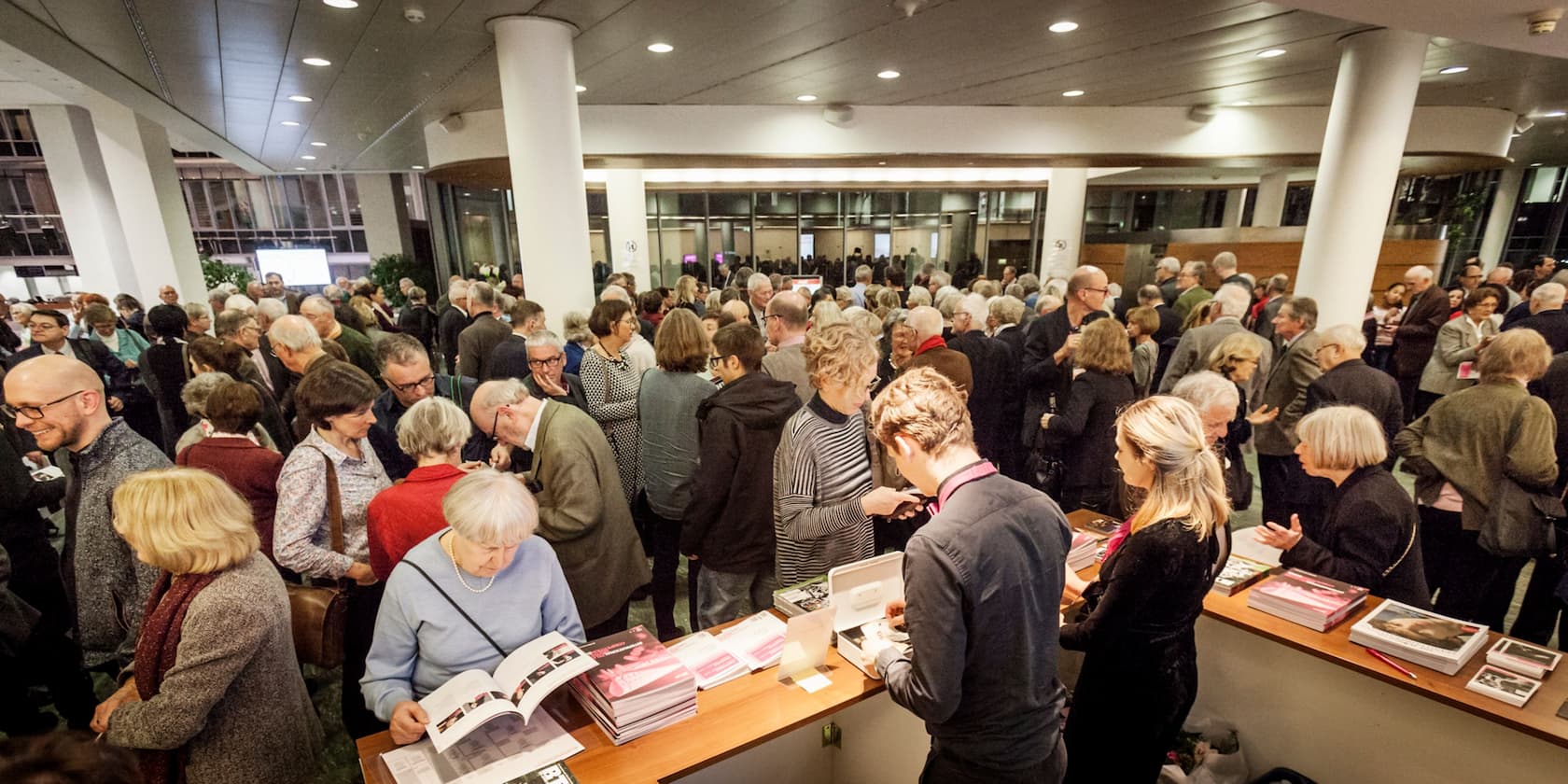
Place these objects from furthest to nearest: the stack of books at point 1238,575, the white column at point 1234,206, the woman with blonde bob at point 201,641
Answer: the white column at point 1234,206
the stack of books at point 1238,575
the woman with blonde bob at point 201,641

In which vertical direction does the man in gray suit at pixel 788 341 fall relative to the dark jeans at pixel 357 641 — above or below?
above

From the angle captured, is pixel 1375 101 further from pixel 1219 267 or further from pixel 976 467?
pixel 976 467

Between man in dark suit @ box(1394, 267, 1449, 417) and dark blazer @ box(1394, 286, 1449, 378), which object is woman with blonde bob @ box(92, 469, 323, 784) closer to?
man in dark suit @ box(1394, 267, 1449, 417)

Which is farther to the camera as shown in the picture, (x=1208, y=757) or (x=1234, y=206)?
(x=1234, y=206)

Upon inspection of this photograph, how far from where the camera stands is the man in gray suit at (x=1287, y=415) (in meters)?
3.67

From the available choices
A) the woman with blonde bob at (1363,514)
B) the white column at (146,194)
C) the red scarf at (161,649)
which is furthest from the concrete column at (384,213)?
the woman with blonde bob at (1363,514)

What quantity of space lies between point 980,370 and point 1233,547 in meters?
1.63

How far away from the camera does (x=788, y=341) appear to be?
12.0ft

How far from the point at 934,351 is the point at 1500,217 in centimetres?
1809

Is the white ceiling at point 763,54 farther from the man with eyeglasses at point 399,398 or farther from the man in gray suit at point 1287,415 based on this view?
the man with eyeglasses at point 399,398

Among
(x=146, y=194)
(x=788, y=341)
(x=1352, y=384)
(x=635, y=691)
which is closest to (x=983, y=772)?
(x=635, y=691)

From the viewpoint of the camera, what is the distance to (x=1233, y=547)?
254cm

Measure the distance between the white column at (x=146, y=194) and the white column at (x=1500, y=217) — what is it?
23796 millimetres

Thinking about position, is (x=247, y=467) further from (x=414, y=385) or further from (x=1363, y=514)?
(x=1363, y=514)
